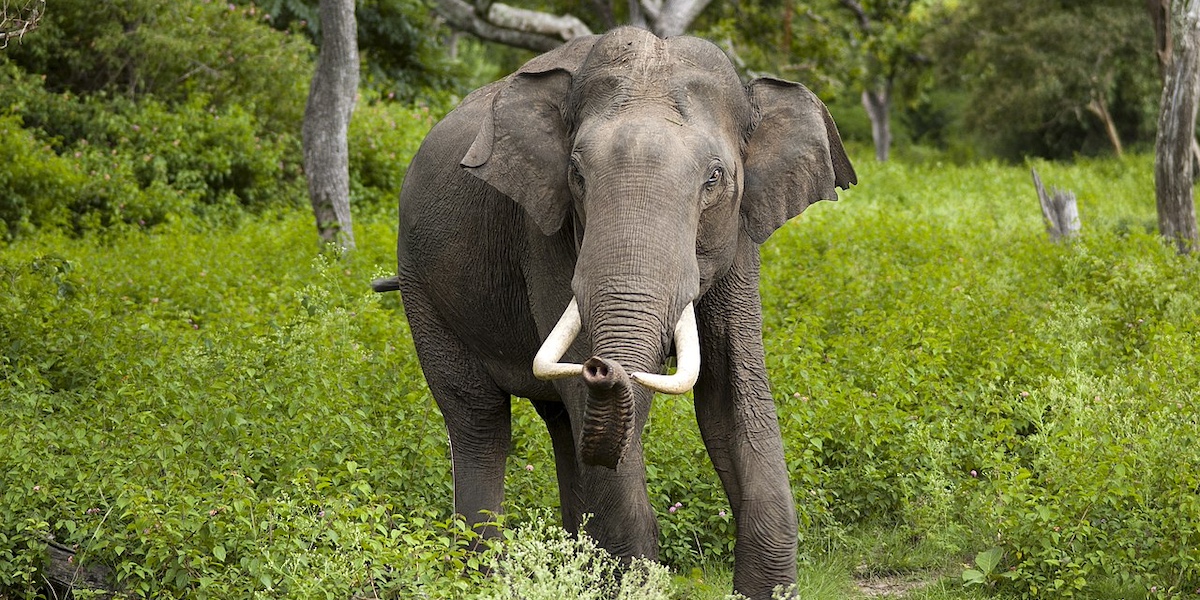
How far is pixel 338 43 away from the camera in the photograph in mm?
11805

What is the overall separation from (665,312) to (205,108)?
46.4ft

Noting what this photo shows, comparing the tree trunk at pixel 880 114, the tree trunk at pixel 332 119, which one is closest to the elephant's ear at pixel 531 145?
the tree trunk at pixel 332 119

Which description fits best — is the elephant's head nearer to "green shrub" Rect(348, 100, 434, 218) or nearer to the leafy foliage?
"green shrub" Rect(348, 100, 434, 218)

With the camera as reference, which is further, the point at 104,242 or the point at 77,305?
the point at 104,242

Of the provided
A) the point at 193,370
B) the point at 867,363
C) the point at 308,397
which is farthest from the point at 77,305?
the point at 867,363

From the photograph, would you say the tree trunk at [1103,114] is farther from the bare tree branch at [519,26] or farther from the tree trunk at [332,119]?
the tree trunk at [332,119]

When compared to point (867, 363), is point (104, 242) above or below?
below

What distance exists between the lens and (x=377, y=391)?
754cm

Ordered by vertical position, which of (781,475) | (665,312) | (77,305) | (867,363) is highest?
(665,312)

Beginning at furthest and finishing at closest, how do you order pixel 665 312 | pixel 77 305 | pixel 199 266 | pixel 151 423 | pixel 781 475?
pixel 199 266, pixel 77 305, pixel 151 423, pixel 781 475, pixel 665 312

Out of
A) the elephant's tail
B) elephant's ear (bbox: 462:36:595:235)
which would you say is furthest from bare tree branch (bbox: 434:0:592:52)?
elephant's ear (bbox: 462:36:595:235)

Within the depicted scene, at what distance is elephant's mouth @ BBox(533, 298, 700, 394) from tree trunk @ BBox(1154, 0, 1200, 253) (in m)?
8.98

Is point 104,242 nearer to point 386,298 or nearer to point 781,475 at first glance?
point 386,298

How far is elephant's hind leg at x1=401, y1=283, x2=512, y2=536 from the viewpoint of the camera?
6320 mm
